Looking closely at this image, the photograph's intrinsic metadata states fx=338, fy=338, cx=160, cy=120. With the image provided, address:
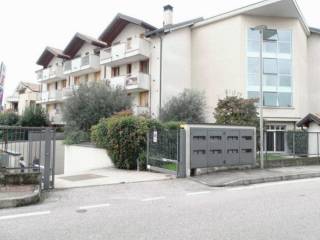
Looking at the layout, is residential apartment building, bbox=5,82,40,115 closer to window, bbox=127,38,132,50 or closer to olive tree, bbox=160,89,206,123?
window, bbox=127,38,132,50

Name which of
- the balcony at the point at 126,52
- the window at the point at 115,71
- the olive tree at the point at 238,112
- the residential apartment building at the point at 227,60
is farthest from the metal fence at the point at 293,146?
the window at the point at 115,71

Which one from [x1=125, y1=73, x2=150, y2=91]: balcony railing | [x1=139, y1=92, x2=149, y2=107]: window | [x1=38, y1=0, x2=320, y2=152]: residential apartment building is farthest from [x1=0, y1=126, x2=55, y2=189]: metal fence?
[x1=139, y1=92, x2=149, y2=107]: window

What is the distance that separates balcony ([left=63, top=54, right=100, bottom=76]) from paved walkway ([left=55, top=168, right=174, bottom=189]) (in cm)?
2118

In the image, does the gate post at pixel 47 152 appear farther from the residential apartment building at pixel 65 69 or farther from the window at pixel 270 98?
the residential apartment building at pixel 65 69

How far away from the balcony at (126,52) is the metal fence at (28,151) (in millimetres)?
18930

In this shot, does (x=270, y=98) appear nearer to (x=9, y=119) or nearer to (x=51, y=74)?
(x=51, y=74)

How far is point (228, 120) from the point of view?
64.9 feet

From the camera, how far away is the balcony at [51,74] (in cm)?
3788

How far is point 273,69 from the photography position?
2645 cm

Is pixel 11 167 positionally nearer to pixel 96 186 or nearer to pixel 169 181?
pixel 96 186

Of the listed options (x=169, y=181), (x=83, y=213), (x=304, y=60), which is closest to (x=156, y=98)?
(x=304, y=60)

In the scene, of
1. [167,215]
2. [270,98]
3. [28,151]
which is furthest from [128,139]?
[270,98]

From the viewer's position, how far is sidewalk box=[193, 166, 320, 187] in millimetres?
10950

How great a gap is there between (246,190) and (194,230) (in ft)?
15.4
